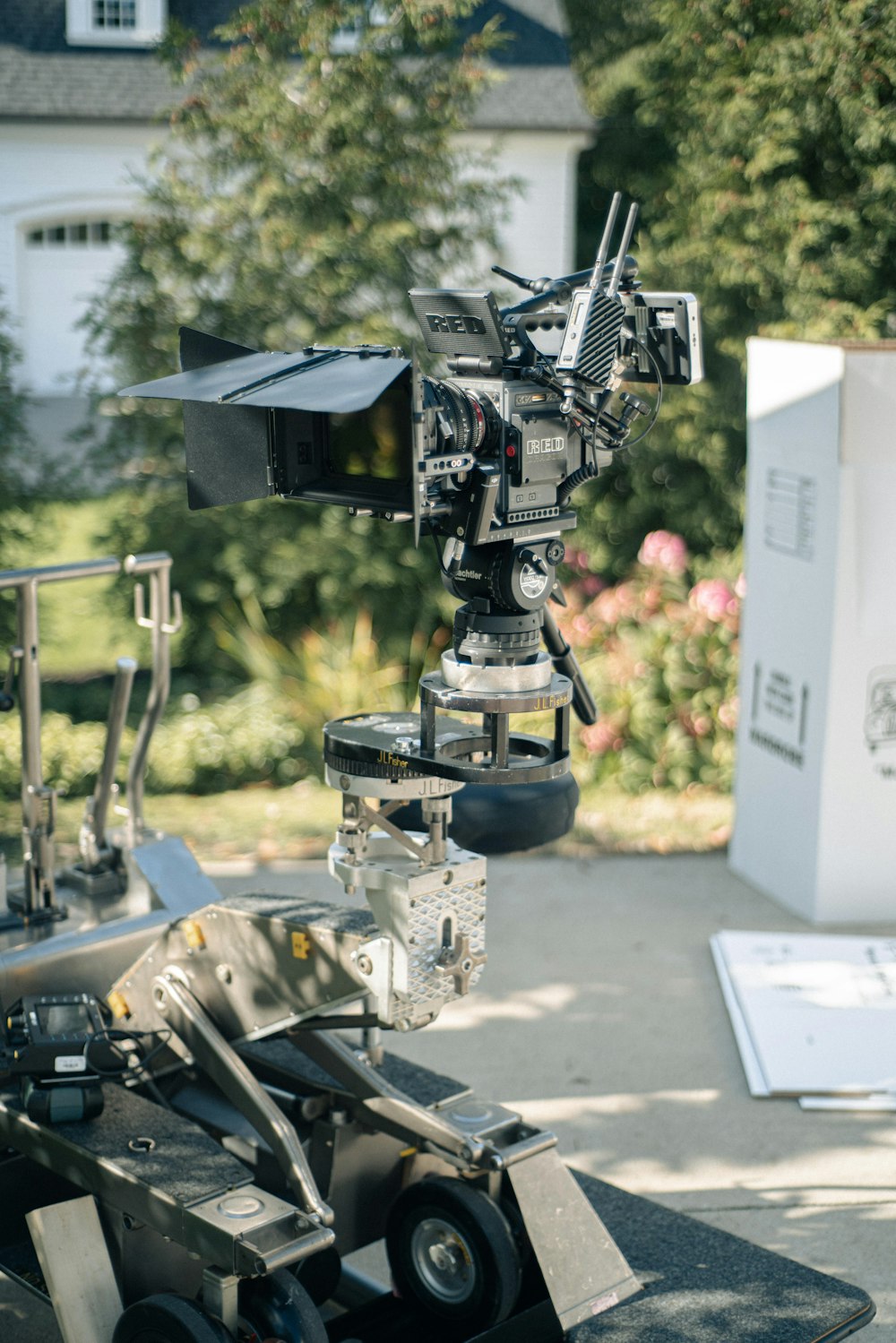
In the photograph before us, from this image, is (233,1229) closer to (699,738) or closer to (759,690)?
(759,690)

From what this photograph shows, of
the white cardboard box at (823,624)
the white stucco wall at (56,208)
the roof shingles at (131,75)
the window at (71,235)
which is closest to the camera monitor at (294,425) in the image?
the white cardboard box at (823,624)

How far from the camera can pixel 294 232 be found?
7.46 meters

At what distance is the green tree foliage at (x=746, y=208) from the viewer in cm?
683

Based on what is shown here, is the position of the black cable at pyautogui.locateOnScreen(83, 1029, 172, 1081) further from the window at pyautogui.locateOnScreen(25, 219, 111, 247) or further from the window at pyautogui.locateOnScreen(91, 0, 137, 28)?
the window at pyautogui.locateOnScreen(91, 0, 137, 28)

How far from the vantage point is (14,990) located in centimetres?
375

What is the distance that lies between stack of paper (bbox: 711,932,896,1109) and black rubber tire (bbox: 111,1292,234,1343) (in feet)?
6.77

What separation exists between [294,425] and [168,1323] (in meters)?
1.70

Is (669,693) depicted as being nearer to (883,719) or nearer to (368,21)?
(883,719)

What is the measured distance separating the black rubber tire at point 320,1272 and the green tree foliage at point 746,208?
452 cm

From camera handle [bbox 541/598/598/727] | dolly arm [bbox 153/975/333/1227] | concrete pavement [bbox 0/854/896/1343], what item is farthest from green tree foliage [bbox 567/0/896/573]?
dolly arm [bbox 153/975/333/1227]

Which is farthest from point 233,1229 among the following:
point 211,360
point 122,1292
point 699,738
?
A: point 699,738

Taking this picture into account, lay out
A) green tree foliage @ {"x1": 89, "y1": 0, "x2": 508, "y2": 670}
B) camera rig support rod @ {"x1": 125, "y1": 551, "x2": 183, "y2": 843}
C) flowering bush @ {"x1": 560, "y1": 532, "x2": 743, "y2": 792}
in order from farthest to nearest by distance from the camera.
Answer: green tree foliage @ {"x1": 89, "y1": 0, "x2": 508, "y2": 670} < flowering bush @ {"x1": 560, "y1": 532, "x2": 743, "y2": 792} < camera rig support rod @ {"x1": 125, "y1": 551, "x2": 183, "y2": 843}

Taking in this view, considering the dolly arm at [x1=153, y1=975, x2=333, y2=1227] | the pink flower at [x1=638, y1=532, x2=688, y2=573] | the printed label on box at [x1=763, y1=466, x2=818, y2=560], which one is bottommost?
the dolly arm at [x1=153, y1=975, x2=333, y2=1227]

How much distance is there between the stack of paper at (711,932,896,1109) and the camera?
14.8ft
